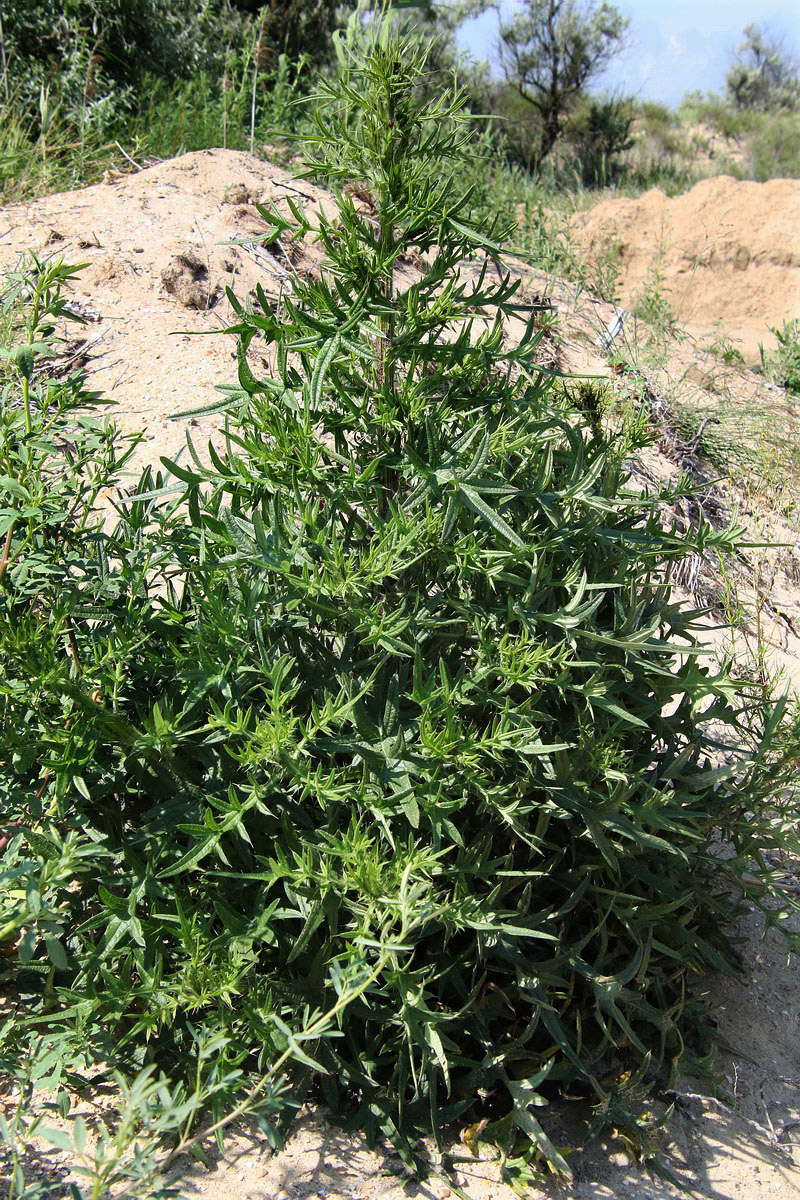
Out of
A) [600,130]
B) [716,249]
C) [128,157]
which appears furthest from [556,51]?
[128,157]

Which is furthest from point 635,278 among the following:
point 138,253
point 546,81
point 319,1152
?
point 546,81

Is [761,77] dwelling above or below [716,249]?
above

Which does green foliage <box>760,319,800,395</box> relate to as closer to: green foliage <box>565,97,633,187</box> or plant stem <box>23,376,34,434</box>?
plant stem <box>23,376,34,434</box>

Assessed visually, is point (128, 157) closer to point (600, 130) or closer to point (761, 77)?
point (600, 130)

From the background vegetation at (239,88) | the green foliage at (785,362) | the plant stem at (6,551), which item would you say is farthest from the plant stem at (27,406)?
the green foliage at (785,362)

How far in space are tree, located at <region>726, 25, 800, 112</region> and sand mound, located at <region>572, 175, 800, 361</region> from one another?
58.8 ft

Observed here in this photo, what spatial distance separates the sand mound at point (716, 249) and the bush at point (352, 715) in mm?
5917

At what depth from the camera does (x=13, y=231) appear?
12.9 feet

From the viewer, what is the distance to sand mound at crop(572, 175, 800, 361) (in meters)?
7.21

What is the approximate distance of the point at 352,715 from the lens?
5.34 ft

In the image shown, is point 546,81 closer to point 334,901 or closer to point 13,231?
point 13,231

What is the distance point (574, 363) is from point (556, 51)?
11836 mm

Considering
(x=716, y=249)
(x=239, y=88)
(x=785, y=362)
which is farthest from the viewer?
(x=716, y=249)

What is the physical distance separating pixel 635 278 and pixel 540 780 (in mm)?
6061
